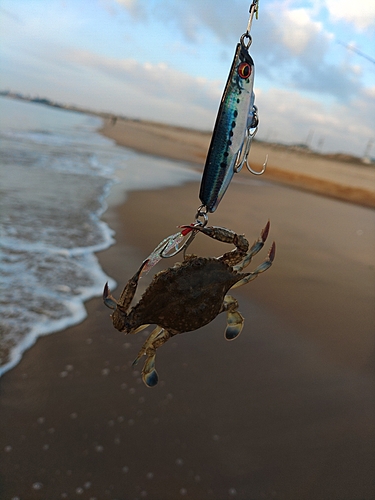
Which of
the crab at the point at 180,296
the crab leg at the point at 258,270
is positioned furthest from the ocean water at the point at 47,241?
the crab leg at the point at 258,270

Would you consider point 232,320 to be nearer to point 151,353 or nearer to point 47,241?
point 151,353

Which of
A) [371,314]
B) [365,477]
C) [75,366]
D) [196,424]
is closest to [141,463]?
[196,424]

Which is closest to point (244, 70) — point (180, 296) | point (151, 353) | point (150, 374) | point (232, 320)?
point (180, 296)

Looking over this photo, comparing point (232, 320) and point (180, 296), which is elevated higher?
point (180, 296)

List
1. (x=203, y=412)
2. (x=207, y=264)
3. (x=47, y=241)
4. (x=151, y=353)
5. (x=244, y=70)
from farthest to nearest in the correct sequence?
(x=47, y=241), (x=203, y=412), (x=151, y=353), (x=207, y=264), (x=244, y=70)

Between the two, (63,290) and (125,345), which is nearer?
(125,345)

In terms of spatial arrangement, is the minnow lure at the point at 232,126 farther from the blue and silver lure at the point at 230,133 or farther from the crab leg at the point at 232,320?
the crab leg at the point at 232,320

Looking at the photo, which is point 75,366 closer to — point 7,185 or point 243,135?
point 243,135
